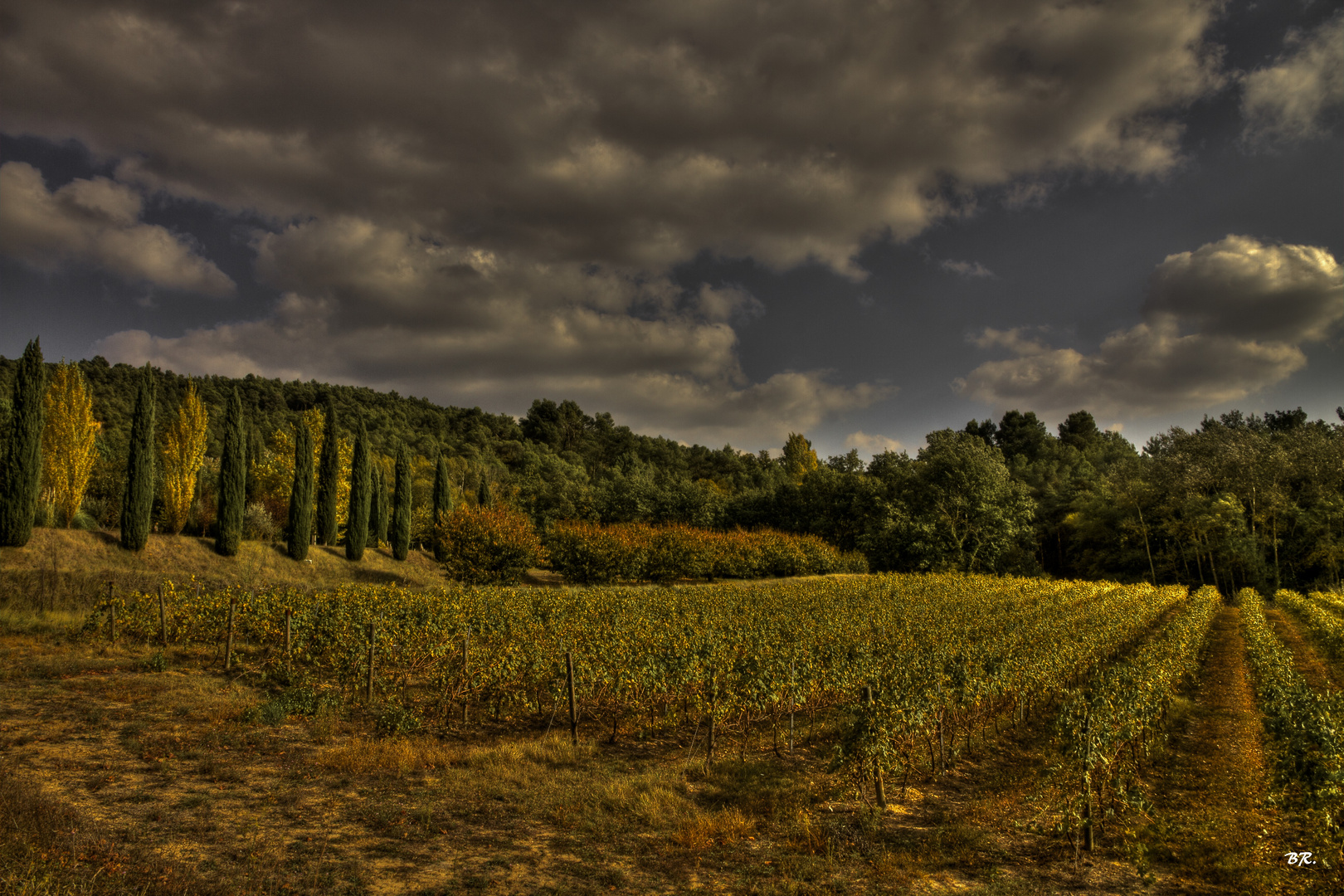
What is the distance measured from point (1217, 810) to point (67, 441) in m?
36.1

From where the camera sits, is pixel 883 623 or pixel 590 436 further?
pixel 590 436

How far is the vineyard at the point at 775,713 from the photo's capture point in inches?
276

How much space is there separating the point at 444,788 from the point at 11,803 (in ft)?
14.1

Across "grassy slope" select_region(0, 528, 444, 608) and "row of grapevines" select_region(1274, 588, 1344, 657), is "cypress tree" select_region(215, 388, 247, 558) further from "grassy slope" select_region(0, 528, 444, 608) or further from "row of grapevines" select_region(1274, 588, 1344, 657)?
"row of grapevines" select_region(1274, 588, 1344, 657)

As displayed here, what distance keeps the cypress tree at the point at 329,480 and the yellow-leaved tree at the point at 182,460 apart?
228 inches

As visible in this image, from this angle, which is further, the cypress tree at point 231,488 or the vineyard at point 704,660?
the cypress tree at point 231,488

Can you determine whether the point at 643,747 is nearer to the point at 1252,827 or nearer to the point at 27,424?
the point at 1252,827

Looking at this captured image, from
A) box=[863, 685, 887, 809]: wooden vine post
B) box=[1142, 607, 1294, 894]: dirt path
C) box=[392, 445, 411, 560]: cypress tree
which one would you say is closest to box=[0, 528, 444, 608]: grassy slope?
box=[392, 445, 411, 560]: cypress tree

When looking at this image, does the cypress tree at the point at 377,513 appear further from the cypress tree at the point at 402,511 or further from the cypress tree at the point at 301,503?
the cypress tree at the point at 301,503

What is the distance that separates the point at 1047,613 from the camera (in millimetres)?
20594

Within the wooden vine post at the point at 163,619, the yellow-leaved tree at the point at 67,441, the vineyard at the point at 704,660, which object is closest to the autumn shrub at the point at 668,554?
the vineyard at the point at 704,660

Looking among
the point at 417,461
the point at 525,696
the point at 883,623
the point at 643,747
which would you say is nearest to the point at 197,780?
the point at 525,696

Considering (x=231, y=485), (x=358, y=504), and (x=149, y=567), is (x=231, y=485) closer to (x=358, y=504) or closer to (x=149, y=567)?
(x=149, y=567)

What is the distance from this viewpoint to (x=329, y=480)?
33.3 m
